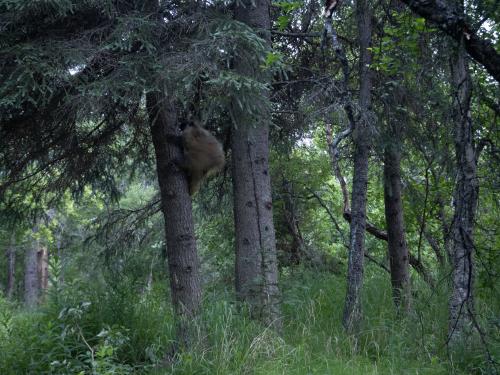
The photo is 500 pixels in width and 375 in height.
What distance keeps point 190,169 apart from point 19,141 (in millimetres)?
A: 2272

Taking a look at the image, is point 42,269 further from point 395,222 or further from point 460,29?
point 460,29

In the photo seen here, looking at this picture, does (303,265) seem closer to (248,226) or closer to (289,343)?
(248,226)

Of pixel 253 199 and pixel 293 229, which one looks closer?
pixel 253 199

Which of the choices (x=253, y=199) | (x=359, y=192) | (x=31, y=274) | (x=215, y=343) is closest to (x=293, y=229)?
(x=253, y=199)

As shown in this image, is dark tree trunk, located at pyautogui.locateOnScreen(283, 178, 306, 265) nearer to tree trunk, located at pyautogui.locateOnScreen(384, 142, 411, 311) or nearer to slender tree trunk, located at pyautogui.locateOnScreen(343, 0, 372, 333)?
tree trunk, located at pyautogui.locateOnScreen(384, 142, 411, 311)

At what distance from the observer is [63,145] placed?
7641mm

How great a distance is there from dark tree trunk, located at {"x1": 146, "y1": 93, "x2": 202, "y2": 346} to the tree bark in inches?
142

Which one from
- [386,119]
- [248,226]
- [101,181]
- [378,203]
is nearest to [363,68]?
[386,119]

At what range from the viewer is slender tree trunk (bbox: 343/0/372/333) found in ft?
22.0

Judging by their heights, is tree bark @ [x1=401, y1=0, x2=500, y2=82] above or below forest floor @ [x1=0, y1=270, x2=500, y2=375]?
above

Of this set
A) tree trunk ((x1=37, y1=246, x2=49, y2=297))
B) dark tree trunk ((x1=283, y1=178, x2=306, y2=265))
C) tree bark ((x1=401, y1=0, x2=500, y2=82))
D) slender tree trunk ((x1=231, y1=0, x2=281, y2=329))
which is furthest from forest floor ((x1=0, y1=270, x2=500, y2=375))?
tree trunk ((x1=37, y1=246, x2=49, y2=297))

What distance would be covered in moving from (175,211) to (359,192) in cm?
235

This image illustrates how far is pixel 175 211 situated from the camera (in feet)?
22.3

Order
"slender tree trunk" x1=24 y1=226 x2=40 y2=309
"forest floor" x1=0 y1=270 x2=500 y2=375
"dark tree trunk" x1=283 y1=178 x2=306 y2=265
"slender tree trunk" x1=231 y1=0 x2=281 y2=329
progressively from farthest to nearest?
"slender tree trunk" x1=24 y1=226 x2=40 y2=309 → "dark tree trunk" x1=283 y1=178 x2=306 y2=265 → "slender tree trunk" x1=231 y1=0 x2=281 y2=329 → "forest floor" x1=0 y1=270 x2=500 y2=375
